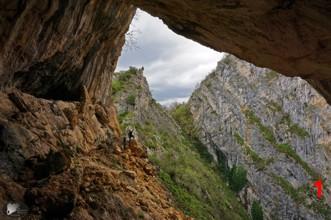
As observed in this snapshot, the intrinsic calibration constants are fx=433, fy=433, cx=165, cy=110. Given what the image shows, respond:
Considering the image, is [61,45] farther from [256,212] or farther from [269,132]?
[269,132]

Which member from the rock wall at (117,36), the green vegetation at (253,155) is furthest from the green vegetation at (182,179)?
the green vegetation at (253,155)

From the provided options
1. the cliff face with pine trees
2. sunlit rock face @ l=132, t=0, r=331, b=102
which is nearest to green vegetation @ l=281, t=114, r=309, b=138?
the cliff face with pine trees

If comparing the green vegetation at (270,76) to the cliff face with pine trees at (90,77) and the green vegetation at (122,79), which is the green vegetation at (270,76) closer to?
the green vegetation at (122,79)

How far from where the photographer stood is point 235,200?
254 feet

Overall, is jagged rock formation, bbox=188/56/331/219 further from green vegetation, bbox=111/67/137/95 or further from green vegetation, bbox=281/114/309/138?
green vegetation, bbox=111/67/137/95

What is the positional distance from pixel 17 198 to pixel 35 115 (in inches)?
236

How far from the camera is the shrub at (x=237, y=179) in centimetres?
8593

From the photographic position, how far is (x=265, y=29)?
11.5 meters

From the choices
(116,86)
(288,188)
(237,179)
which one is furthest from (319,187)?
(116,86)

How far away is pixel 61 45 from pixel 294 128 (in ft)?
341

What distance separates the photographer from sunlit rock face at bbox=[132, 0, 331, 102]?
10125mm

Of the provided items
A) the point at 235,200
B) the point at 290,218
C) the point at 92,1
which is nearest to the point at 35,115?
the point at 92,1

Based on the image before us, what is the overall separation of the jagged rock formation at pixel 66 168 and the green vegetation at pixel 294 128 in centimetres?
9850

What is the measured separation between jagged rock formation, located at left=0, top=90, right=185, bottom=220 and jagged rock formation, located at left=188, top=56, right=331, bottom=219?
71423mm
